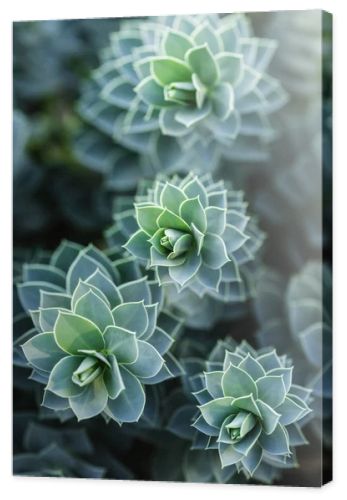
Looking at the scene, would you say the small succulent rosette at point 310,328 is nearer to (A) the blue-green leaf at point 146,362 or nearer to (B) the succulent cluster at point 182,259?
(B) the succulent cluster at point 182,259

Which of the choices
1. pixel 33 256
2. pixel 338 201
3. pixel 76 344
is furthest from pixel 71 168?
pixel 338 201

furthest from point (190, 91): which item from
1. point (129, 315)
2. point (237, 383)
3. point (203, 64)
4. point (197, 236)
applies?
point (237, 383)

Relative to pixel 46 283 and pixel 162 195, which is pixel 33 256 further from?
pixel 162 195

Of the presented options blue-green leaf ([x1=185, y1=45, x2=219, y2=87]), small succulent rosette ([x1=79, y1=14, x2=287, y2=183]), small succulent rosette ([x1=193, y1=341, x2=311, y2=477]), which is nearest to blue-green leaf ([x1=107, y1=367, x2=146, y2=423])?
small succulent rosette ([x1=193, y1=341, x2=311, y2=477])

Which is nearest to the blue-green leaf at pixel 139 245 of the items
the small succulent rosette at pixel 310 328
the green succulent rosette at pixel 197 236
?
the green succulent rosette at pixel 197 236

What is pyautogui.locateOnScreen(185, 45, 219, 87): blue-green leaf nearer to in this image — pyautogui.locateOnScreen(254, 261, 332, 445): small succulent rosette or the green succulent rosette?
the green succulent rosette
